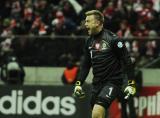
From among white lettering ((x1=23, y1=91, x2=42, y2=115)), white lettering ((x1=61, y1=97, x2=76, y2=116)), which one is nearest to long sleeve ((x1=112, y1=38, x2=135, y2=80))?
white lettering ((x1=61, y1=97, x2=76, y2=116))

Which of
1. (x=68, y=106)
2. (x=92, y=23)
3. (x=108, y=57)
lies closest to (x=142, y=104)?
(x=68, y=106)

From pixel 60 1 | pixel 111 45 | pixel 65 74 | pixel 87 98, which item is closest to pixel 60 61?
pixel 65 74

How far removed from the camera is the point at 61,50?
49.6ft

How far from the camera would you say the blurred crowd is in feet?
53.2

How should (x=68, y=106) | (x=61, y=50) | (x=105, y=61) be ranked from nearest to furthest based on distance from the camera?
1. (x=105, y=61)
2. (x=68, y=106)
3. (x=61, y=50)

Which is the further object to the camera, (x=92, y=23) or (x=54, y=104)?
(x=54, y=104)

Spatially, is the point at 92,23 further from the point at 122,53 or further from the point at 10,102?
the point at 10,102

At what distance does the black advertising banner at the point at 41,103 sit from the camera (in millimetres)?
14148

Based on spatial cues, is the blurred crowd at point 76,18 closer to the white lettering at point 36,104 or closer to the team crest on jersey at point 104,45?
the white lettering at point 36,104

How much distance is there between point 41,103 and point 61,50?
1.59m

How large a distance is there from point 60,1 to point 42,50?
4.00 metres

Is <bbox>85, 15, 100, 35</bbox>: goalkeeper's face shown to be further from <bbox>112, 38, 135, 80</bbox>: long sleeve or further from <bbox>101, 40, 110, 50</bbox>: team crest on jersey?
<bbox>112, 38, 135, 80</bbox>: long sleeve

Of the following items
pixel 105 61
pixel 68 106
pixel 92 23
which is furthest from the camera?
pixel 68 106

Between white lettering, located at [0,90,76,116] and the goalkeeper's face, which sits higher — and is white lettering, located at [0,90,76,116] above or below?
below
